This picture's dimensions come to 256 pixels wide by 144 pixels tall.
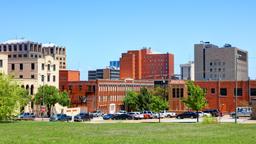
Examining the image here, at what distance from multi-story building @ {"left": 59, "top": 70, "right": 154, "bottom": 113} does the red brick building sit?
19.1 m

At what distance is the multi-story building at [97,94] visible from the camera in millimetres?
126750

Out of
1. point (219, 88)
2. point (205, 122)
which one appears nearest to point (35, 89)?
point (219, 88)

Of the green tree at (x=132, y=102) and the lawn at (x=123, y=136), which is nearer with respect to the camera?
the lawn at (x=123, y=136)

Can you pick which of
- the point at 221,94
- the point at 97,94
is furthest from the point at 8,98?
the point at 97,94

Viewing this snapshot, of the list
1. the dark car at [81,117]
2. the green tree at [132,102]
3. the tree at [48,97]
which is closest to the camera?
the dark car at [81,117]

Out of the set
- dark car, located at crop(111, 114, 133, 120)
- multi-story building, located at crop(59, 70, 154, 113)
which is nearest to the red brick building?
multi-story building, located at crop(59, 70, 154, 113)

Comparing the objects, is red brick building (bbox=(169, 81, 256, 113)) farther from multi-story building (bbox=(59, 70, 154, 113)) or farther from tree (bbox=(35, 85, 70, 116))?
tree (bbox=(35, 85, 70, 116))

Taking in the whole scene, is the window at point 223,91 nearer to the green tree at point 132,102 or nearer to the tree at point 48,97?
the green tree at point 132,102

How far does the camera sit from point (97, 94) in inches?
4966

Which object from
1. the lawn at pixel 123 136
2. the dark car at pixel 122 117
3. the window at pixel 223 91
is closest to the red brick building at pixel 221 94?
the window at pixel 223 91

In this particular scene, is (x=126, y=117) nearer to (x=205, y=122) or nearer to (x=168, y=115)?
(x=168, y=115)

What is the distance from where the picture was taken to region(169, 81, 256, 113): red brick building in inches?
4380

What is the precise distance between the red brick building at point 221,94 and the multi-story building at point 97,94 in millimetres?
19126

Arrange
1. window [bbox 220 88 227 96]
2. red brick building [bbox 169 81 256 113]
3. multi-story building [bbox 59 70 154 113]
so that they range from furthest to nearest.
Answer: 1. multi-story building [bbox 59 70 154 113]
2. window [bbox 220 88 227 96]
3. red brick building [bbox 169 81 256 113]
